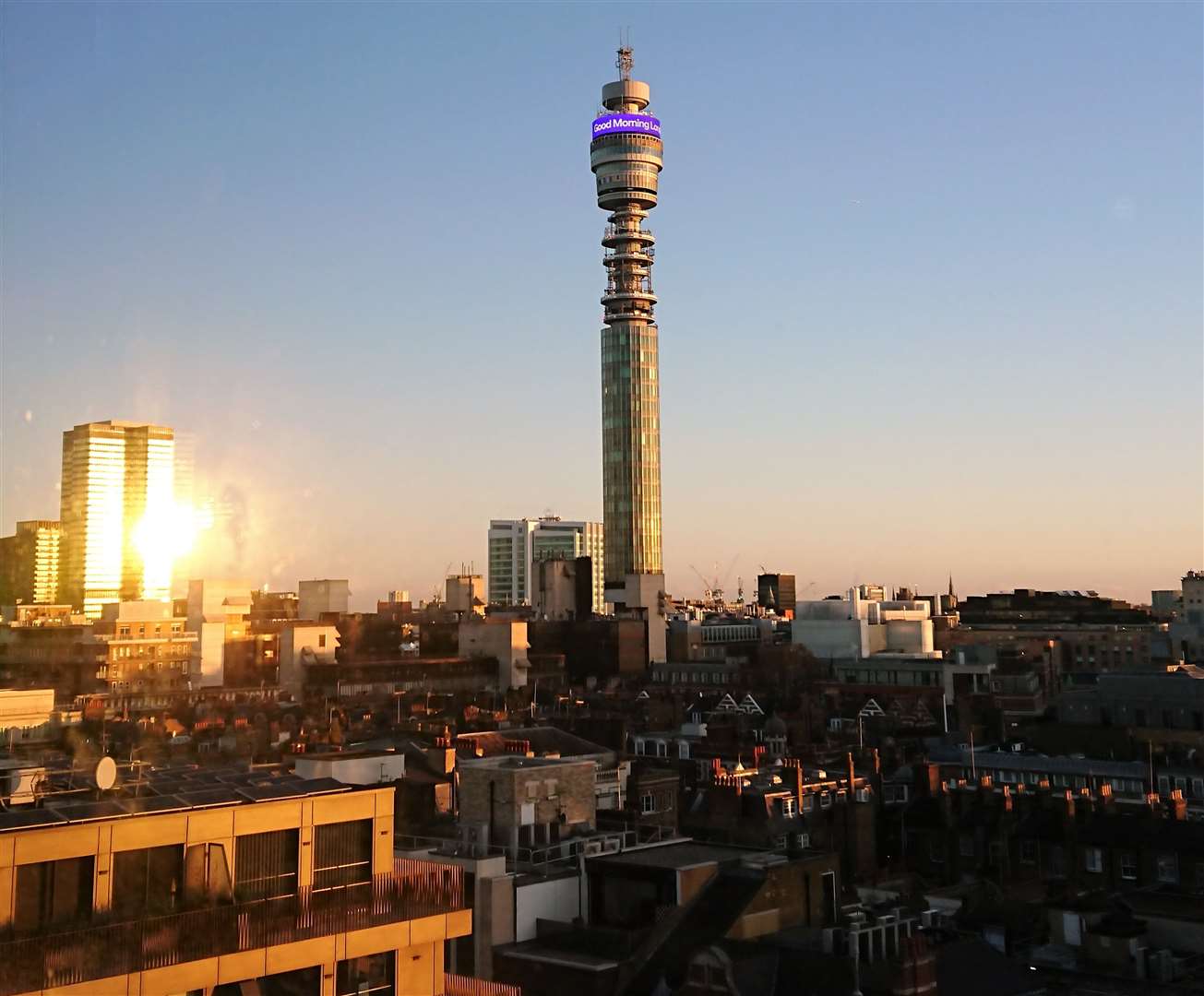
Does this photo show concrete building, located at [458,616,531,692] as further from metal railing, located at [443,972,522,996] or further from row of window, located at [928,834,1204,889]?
metal railing, located at [443,972,522,996]

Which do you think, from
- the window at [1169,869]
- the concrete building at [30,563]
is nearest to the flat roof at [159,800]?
the concrete building at [30,563]

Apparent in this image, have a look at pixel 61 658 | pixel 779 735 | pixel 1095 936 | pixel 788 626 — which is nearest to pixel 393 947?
pixel 1095 936

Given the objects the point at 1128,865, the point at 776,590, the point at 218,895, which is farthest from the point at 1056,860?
the point at 776,590

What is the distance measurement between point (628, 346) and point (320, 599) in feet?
142

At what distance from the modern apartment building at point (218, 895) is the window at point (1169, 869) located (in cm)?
1791

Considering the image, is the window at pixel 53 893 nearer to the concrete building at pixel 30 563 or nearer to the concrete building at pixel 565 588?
the concrete building at pixel 30 563

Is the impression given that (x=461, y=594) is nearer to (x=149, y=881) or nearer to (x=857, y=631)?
(x=857, y=631)

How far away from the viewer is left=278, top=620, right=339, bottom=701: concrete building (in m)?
55.5

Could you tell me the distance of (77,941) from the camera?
24.6ft

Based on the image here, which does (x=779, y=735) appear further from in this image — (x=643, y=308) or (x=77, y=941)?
(x=643, y=308)

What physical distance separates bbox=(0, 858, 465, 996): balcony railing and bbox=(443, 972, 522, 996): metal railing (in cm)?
86

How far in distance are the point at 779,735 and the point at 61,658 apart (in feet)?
93.0

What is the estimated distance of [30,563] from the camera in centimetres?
2169

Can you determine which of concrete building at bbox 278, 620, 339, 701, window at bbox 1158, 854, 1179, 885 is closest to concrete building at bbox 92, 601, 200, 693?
concrete building at bbox 278, 620, 339, 701
